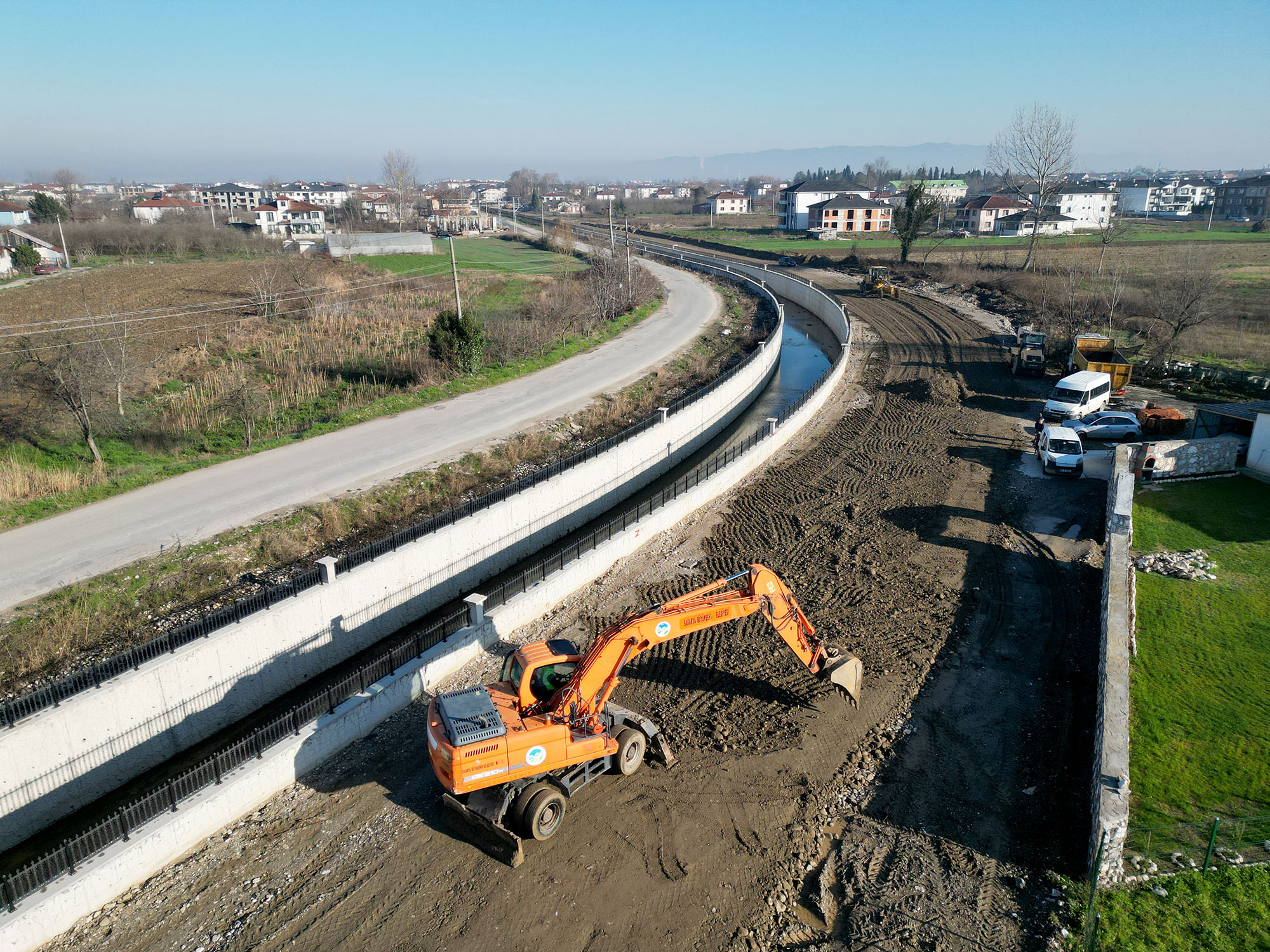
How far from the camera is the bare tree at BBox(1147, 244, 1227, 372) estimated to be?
109ft

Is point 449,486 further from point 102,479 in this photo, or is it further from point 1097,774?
point 1097,774

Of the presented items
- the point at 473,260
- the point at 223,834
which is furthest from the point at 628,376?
the point at 473,260

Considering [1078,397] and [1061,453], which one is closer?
[1061,453]

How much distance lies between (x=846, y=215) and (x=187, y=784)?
104 metres

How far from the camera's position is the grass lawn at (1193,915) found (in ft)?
28.7

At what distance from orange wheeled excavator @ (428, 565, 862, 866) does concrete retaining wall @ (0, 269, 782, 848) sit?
18.7ft

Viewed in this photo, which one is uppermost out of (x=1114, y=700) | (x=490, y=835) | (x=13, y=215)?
(x=13, y=215)

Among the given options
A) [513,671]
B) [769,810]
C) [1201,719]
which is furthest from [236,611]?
[1201,719]

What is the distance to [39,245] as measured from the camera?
58875 millimetres

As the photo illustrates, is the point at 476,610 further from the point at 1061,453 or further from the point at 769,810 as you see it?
the point at 1061,453

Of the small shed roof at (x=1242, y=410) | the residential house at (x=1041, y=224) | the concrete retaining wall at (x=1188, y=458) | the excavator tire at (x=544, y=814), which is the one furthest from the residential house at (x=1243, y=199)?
the excavator tire at (x=544, y=814)

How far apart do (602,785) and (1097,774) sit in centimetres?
740

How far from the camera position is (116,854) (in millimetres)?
9773

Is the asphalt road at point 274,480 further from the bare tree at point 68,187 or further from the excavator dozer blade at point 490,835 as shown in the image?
the bare tree at point 68,187
